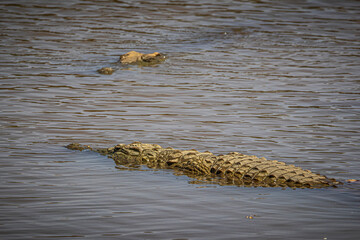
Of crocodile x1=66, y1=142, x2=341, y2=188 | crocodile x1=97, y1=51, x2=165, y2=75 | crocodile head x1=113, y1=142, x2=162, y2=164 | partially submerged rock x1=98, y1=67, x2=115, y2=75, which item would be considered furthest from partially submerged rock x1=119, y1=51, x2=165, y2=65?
crocodile head x1=113, y1=142, x2=162, y2=164

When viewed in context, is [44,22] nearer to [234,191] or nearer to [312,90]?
[312,90]

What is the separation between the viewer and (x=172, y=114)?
33.7 feet

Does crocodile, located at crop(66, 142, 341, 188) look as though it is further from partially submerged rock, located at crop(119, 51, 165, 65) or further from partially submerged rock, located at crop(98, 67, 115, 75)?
partially submerged rock, located at crop(119, 51, 165, 65)

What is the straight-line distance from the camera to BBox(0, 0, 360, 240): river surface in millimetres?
5445

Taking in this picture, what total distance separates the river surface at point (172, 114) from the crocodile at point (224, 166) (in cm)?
18

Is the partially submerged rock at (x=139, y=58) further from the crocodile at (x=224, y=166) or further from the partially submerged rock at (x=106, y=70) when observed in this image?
the crocodile at (x=224, y=166)

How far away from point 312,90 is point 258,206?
673cm

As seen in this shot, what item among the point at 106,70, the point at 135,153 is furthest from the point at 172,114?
the point at 106,70

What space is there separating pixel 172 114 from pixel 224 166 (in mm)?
3648

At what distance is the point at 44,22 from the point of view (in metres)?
19.8

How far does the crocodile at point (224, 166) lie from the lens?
20.9 ft

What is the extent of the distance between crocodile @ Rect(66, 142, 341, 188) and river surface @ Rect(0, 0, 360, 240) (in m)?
0.18

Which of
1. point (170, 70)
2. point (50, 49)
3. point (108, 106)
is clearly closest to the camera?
point (108, 106)

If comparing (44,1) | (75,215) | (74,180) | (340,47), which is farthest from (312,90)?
(44,1)
